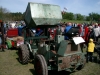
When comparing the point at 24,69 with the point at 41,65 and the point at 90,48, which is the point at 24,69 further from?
the point at 90,48

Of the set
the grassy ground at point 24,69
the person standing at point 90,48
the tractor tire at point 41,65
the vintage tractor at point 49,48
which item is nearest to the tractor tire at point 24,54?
the vintage tractor at point 49,48

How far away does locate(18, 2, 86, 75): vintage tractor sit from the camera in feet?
16.4

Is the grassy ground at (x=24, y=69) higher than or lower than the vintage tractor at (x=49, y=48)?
lower

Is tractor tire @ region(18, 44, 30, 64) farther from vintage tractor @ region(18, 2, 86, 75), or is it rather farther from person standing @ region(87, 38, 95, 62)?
person standing @ region(87, 38, 95, 62)

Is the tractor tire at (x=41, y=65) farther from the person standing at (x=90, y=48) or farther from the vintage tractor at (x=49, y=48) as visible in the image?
the person standing at (x=90, y=48)

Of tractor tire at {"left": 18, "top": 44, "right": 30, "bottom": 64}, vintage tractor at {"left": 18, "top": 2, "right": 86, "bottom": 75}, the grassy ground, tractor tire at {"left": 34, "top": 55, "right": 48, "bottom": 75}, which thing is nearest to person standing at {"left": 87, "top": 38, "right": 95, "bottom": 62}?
the grassy ground

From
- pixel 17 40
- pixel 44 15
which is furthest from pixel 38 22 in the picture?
pixel 17 40

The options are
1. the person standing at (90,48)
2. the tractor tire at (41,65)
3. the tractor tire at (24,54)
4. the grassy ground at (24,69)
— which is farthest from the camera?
the person standing at (90,48)

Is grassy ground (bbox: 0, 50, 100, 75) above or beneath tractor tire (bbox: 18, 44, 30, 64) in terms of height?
beneath

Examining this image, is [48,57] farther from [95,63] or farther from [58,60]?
[95,63]

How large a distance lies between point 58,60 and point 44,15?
102 inches

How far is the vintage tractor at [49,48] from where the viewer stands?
5.01 meters

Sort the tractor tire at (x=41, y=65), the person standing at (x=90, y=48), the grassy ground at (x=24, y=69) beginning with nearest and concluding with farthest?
the tractor tire at (x=41, y=65) → the grassy ground at (x=24, y=69) → the person standing at (x=90, y=48)

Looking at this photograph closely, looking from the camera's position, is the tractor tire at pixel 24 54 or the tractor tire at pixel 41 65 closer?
the tractor tire at pixel 41 65
